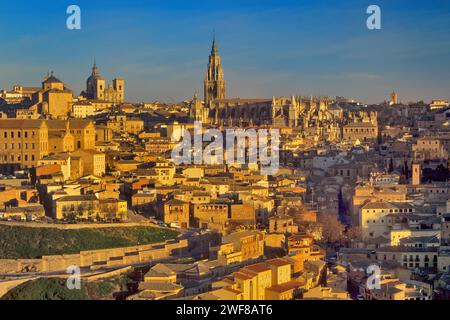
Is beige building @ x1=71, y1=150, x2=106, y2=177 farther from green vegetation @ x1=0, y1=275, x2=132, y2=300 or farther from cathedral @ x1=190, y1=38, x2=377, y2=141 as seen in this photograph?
cathedral @ x1=190, y1=38, x2=377, y2=141

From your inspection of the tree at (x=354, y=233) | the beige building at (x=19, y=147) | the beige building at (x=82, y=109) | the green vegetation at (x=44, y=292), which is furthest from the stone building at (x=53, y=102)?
the green vegetation at (x=44, y=292)

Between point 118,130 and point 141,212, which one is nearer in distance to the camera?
point 141,212

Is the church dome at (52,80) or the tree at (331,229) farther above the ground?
the church dome at (52,80)

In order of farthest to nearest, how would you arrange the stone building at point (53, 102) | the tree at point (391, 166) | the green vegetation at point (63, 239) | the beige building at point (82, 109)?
the beige building at point (82, 109)
the stone building at point (53, 102)
the tree at point (391, 166)
the green vegetation at point (63, 239)

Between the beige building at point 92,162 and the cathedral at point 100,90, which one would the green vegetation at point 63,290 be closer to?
the beige building at point 92,162

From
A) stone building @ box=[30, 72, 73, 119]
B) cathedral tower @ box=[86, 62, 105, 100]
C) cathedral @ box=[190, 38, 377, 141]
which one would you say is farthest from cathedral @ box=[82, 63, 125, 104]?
stone building @ box=[30, 72, 73, 119]
